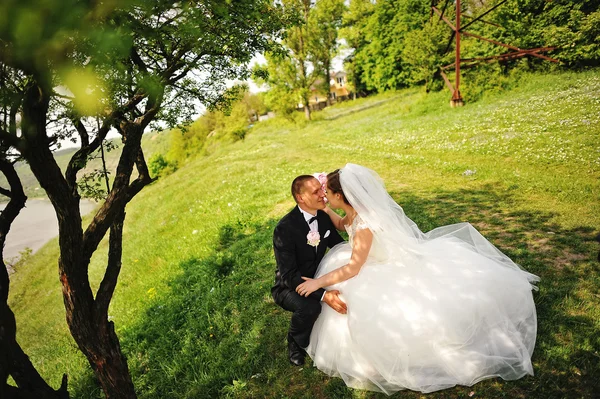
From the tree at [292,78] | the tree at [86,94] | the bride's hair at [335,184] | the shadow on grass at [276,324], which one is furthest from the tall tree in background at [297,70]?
the bride's hair at [335,184]

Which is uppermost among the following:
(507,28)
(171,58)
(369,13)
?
(369,13)

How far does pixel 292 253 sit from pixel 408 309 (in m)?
1.57

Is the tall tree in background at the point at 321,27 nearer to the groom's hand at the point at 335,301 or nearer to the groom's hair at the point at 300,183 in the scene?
the groom's hair at the point at 300,183

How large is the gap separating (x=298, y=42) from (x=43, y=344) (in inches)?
1369

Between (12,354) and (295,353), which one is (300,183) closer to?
(295,353)

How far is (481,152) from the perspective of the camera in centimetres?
1274

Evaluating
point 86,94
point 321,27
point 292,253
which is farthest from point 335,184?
point 321,27

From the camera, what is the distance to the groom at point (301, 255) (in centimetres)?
414

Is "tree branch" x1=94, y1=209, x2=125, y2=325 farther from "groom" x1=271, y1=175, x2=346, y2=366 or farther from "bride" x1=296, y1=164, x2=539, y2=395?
"bride" x1=296, y1=164, x2=539, y2=395

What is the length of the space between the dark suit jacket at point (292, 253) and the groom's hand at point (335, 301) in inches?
3.7

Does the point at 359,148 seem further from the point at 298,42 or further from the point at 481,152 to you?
the point at 298,42

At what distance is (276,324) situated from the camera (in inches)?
217

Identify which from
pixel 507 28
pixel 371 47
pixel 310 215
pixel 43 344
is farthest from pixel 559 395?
pixel 371 47

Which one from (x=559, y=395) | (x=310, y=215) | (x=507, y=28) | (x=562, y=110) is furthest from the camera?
(x=507, y=28)
